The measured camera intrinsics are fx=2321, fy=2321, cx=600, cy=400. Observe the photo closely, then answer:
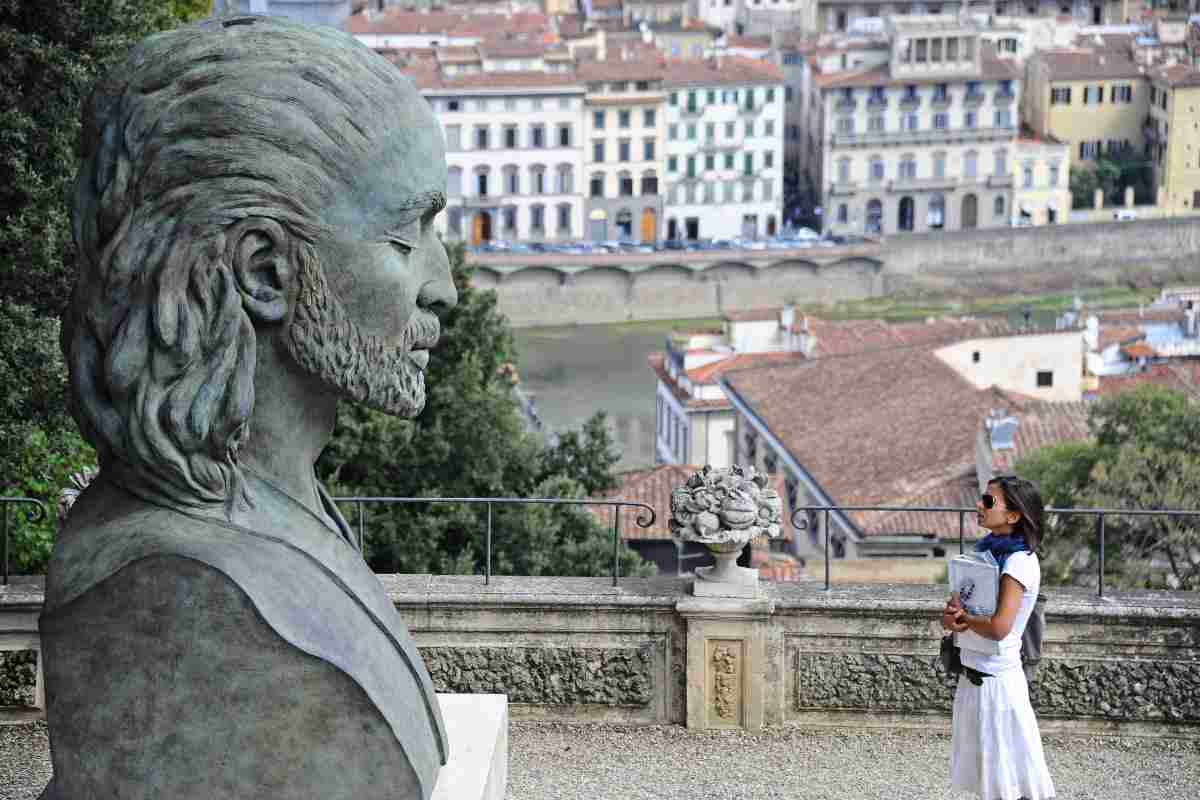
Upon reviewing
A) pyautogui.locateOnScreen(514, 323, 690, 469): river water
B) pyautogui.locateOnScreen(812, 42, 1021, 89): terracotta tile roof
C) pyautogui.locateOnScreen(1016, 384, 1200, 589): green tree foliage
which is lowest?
pyautogui.locateOnScreen(514, 323, 690, 469): river water

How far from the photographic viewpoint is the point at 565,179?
5944cm

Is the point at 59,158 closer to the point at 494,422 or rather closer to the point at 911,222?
the point at 494,422

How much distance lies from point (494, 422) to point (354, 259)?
43.5 feet

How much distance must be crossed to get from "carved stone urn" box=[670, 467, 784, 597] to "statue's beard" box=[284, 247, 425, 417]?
9.68ft

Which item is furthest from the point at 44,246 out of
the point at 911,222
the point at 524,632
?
the point at 911,222

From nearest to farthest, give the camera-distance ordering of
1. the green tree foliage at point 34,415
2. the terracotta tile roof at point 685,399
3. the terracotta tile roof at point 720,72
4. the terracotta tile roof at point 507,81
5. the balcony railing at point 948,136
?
1. the green tree foliage at point 34,415
2. the terracotta tile roof at point 685,399
3. the terracotta tile roof at point 507,81
4. the terracotta tile roof at point 720,72
5. the balcony railing at point 948,136

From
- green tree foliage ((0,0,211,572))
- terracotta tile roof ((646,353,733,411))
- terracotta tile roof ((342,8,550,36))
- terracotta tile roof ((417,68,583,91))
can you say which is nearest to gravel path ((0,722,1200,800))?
green tree foliage ((0,0,211,572))

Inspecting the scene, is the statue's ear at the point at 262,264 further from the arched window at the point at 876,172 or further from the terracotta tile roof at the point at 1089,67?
the terracotta tile roof at the point at 1089,67

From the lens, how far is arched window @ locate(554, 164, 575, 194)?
59000 mm

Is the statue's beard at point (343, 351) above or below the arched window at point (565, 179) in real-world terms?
above

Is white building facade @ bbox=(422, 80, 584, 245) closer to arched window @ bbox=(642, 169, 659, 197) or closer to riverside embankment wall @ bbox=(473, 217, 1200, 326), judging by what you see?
arched window @ bbox=(642, 169, 659, 197)

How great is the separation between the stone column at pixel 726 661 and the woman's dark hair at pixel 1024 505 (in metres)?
1.30

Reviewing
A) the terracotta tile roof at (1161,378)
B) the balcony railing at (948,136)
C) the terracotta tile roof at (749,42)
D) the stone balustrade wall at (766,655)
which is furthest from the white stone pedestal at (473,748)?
the terracotta tile roof at (749,42)

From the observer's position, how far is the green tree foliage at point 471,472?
1330 centimetres
